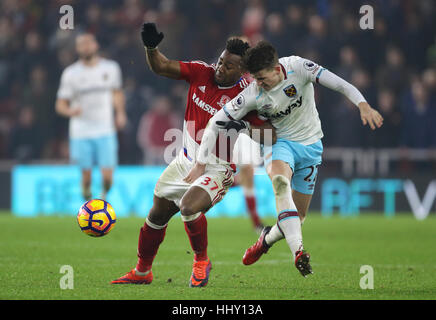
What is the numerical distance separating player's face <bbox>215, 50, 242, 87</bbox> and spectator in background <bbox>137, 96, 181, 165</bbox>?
29.0 feet

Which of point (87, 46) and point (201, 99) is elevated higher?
point (87, 46)

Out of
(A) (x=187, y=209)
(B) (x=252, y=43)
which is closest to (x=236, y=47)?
(A) (x=187, y=209)

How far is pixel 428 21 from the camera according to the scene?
1584 cm

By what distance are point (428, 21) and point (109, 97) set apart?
6.89 m

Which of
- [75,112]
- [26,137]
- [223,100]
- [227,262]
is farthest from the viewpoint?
[26,137]

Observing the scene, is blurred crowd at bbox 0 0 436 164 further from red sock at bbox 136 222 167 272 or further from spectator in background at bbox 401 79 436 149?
red sock at bbox 136 222 167 272

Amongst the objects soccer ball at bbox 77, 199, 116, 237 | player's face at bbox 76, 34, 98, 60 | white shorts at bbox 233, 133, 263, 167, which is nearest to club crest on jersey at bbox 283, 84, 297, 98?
soccer ball at bbox 77, 199, 116, 237

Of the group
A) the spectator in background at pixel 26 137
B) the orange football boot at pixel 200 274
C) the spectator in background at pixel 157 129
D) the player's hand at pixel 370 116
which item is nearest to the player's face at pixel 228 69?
the player's hand at pixel 370 116

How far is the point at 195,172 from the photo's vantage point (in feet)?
20.1

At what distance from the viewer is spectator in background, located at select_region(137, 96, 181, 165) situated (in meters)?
15.2

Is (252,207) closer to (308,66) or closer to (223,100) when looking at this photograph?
(223,100)

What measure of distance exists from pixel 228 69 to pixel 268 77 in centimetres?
39

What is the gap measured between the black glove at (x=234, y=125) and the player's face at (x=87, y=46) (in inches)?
238
